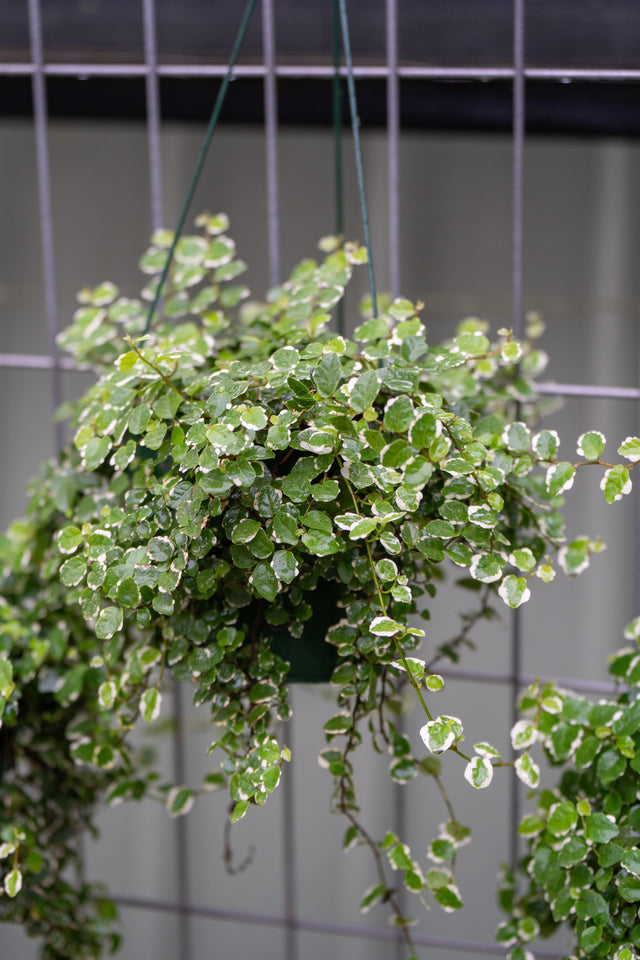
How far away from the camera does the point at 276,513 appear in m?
0.92

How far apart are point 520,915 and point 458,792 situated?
780 millimetres

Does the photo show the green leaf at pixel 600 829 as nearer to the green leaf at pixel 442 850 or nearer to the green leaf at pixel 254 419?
the green leaf at pixel 442 850

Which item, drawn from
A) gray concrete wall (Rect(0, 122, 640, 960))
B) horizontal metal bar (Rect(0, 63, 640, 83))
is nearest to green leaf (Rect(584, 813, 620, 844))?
gray concrete wall (Rect(0, 122, 640, 960))

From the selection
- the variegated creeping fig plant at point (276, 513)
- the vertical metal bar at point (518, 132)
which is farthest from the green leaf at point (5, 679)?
the vertical metal bar at point (518, 132)

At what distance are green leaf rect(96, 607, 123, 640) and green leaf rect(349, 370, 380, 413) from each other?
1.02 feet

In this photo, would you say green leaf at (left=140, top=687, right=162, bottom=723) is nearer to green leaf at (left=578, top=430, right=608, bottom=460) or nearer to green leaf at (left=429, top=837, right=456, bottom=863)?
green leaf at (left=429, top=837, right=456, bottom=863)

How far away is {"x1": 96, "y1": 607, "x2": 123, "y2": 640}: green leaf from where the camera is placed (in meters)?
0.93

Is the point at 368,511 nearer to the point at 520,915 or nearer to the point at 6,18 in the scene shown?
the point at 520,915

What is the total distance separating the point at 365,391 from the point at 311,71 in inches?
27.1

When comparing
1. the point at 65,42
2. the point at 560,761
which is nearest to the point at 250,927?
the point at 560,761

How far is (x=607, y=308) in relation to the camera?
6.06 feet

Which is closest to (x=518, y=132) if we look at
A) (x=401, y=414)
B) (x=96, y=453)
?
(x=401, y=414)

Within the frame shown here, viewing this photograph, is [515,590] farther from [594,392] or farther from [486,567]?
[594,392]

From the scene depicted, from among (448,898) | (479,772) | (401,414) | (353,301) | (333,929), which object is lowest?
(333,929)
